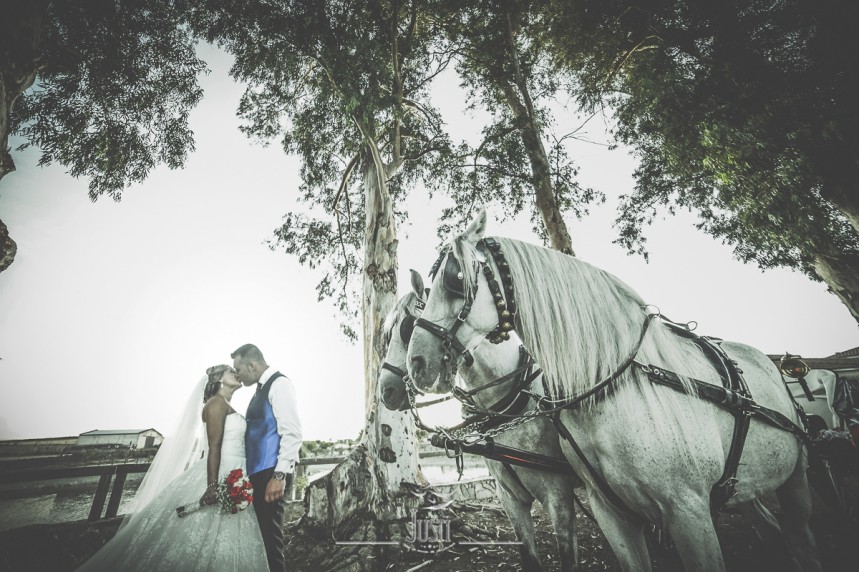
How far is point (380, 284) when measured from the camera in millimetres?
5812

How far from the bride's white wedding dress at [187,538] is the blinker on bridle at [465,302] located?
7.92 feet

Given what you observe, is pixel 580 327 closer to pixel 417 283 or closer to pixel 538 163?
pixel 417 283

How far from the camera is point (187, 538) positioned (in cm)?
238

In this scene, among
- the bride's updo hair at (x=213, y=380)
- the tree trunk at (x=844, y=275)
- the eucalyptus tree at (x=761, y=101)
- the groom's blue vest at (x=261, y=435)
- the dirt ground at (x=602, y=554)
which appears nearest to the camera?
the groom's blue vest at (x=261, y=435)

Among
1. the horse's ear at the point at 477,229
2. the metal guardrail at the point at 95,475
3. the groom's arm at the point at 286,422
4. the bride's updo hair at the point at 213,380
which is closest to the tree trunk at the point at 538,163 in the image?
the horse's ear at the point at 477,229

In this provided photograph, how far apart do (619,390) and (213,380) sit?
3388 mm

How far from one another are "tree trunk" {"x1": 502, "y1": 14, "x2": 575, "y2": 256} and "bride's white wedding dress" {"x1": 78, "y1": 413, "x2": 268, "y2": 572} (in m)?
5.64

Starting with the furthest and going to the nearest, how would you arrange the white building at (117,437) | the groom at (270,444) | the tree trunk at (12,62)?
the white building at (117,437) < the tree trunk at (12,62) < the groom at (270,444)

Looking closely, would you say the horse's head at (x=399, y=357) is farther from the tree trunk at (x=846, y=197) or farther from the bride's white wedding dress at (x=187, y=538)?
the tree trunk at (x=846, y=197)

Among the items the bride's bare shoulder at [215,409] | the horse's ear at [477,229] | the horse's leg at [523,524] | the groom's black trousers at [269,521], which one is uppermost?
the horse's ear at [477,229]

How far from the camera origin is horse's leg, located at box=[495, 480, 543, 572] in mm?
2467

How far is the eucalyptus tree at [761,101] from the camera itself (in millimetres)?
4941

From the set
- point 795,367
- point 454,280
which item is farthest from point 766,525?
point 454,280

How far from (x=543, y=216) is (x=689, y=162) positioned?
406 centimetres
